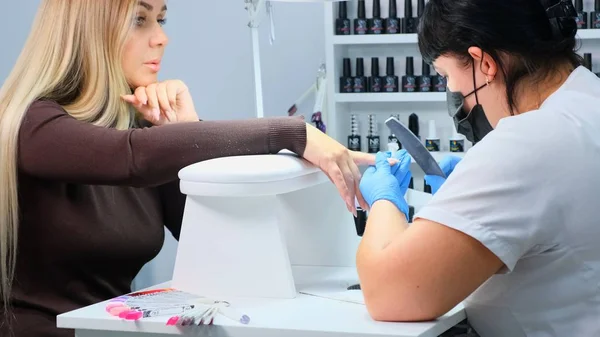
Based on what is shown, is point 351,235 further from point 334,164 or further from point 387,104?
point 387,104

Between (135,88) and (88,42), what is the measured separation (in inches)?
5.8

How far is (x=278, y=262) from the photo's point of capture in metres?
1.41

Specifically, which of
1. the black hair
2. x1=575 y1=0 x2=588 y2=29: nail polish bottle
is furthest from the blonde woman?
x1=575 y1=0 x2=588 y2=29: nail polish bottle

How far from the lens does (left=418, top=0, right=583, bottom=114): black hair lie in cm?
133

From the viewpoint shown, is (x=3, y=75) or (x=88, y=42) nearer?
(x=88, y=42)

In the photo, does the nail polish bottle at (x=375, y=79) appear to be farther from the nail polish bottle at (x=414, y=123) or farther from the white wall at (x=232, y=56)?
the white wall at (x=232, y=56)

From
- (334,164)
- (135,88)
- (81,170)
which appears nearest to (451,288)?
(334,164)

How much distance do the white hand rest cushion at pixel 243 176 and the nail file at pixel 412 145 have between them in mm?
201

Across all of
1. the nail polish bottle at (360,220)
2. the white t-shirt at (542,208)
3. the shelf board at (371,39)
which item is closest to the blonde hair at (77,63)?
the nail polish bottle at (360,220)

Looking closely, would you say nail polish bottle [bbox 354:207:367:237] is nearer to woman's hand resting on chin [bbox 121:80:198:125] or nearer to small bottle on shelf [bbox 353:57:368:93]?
woman's hand resting on chin [bbox 121:80:198:125]

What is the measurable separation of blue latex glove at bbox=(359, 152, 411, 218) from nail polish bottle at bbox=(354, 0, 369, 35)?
2.17 m

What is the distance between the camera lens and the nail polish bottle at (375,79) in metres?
3.69

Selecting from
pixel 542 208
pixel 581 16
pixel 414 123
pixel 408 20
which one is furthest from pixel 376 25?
pixel 542 208

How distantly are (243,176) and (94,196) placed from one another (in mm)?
469
